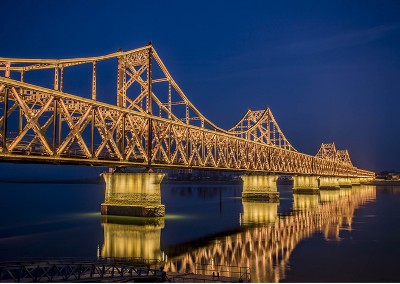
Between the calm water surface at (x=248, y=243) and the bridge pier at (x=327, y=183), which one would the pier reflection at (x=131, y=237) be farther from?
the bridge pier at (x=327, y=183)

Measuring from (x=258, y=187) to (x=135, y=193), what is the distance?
149 feet

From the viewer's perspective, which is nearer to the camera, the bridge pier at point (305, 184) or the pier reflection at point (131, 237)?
the pier reflection at point (131, 237)

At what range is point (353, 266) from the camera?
87.6 ft

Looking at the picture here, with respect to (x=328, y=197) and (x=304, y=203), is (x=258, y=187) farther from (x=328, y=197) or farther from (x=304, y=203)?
(x=328, y=197)

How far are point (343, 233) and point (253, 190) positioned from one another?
150ft

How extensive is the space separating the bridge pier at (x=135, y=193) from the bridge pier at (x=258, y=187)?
137ft

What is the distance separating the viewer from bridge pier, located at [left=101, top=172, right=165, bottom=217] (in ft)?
153

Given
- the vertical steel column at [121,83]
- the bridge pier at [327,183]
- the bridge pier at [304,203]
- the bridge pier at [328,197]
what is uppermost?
the vertical steel column at [121,83]

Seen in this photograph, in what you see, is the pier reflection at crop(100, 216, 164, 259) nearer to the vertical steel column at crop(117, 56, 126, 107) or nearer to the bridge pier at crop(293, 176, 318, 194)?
the vertical steel column at crop(117, 56, 126, 107)

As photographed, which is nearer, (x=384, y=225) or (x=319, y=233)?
(x=319, y=233)

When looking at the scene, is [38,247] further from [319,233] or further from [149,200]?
[319,233]

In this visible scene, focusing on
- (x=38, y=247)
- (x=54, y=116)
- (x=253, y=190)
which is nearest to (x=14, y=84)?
(x=54, y=116)

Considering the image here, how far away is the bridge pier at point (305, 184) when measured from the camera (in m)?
128

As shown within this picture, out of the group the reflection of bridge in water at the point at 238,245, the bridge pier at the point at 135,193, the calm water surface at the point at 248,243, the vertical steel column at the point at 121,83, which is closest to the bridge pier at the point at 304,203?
the calm water surface at the point at 248,243
